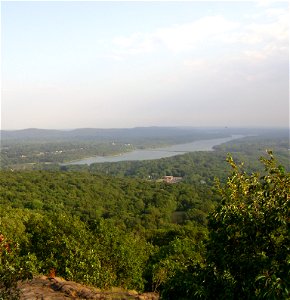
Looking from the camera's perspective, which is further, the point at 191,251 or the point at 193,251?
the point at 193,251

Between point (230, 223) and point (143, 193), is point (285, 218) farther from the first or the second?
point (143, 193)

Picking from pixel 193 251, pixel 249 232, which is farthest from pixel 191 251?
pixel 249 232

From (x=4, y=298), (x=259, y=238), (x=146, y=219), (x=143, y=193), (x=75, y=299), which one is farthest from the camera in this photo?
(x=143, y=193)

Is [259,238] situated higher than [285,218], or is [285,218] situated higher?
[285,218]

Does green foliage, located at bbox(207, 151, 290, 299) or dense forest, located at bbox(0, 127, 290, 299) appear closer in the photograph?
green foliage, located at bbox(207, 151, 290, 299)

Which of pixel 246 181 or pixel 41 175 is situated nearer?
pixel 246 181

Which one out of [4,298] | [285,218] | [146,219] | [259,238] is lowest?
[146,219]

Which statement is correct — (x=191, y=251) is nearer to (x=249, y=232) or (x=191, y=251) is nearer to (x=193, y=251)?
(x=193, y=251)

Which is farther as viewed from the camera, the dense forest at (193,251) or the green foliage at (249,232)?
the dense forest at (193,251)

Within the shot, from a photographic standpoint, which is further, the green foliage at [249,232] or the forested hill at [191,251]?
the forested hill at [191,251]

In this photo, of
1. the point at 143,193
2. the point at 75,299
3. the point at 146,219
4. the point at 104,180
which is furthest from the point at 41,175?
the point at 75,299

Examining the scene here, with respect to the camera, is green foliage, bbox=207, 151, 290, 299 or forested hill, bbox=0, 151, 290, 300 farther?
forested hill, bbox=0, 151, 290, 300
